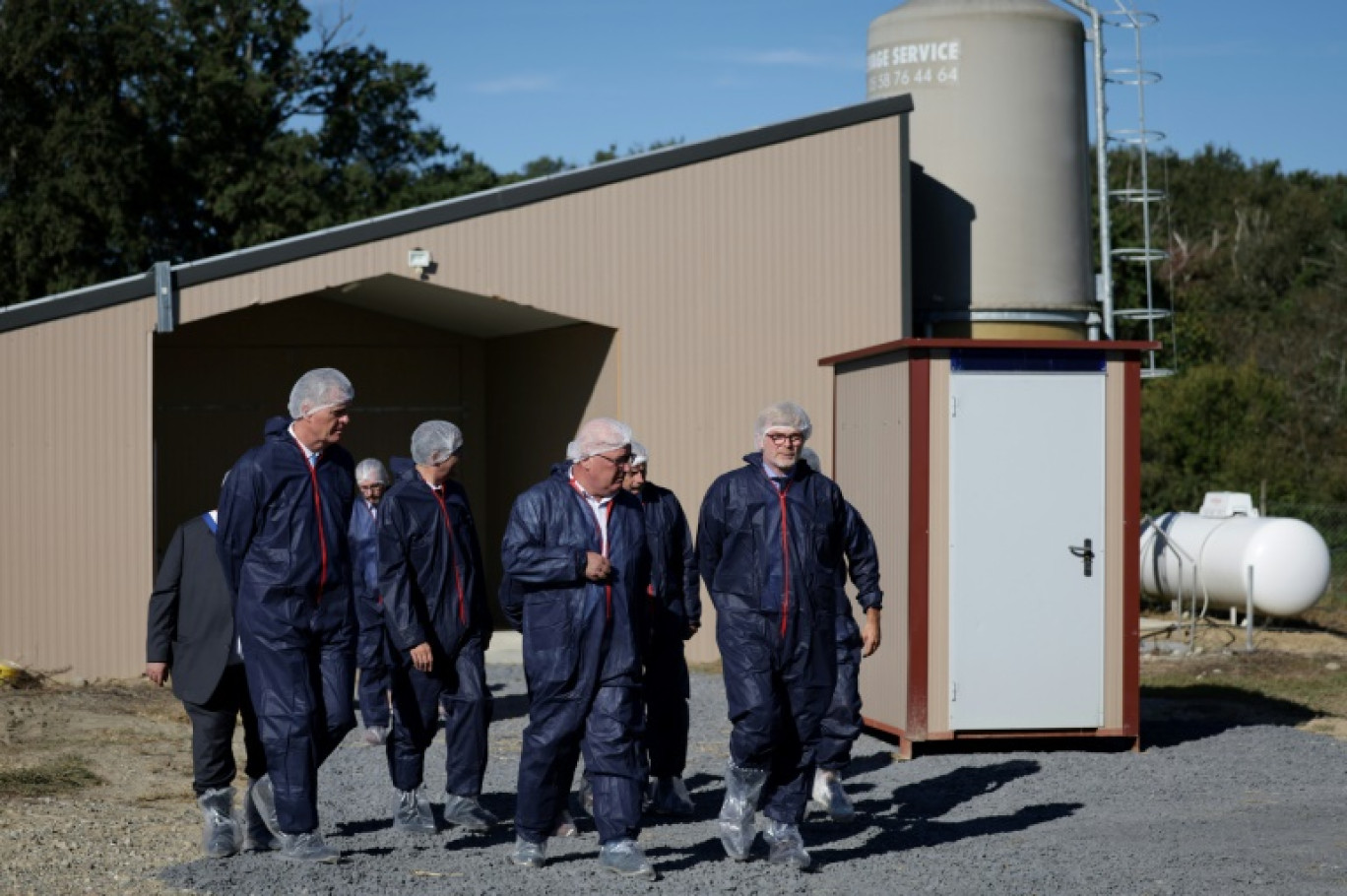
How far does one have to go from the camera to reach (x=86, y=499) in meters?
14.9

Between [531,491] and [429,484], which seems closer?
[531,491]

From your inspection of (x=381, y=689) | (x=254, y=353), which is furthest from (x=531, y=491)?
(x=254, y=353)

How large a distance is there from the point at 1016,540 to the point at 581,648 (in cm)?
461

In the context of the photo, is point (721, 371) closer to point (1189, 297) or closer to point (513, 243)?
point (513, 243)

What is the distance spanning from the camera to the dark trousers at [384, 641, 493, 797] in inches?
328

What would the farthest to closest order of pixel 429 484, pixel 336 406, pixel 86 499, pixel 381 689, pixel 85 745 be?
1. pixel 86 499
2. pixel 85 745
3. pixel 381 689
4. pixel 429 484
5. pixel 336 406

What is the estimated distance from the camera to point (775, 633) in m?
7.54

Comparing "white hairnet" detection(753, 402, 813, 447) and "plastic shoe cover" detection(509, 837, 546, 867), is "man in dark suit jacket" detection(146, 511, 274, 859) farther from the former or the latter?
"white hairnet" detection(753, 402, 813, 447)

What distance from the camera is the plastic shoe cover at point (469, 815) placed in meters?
8.34

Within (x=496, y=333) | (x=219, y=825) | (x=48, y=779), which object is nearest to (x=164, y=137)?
(x=496, y=333)

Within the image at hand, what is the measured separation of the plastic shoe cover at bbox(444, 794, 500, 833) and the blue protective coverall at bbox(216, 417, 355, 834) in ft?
3.71

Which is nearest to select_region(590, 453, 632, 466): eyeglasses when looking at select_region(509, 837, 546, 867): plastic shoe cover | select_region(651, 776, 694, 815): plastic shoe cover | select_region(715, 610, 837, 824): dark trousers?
select_region(715, 610, 837, 824): dark trousers

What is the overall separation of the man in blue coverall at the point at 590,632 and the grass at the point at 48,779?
144 inches

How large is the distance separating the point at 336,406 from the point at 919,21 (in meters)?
12.9
